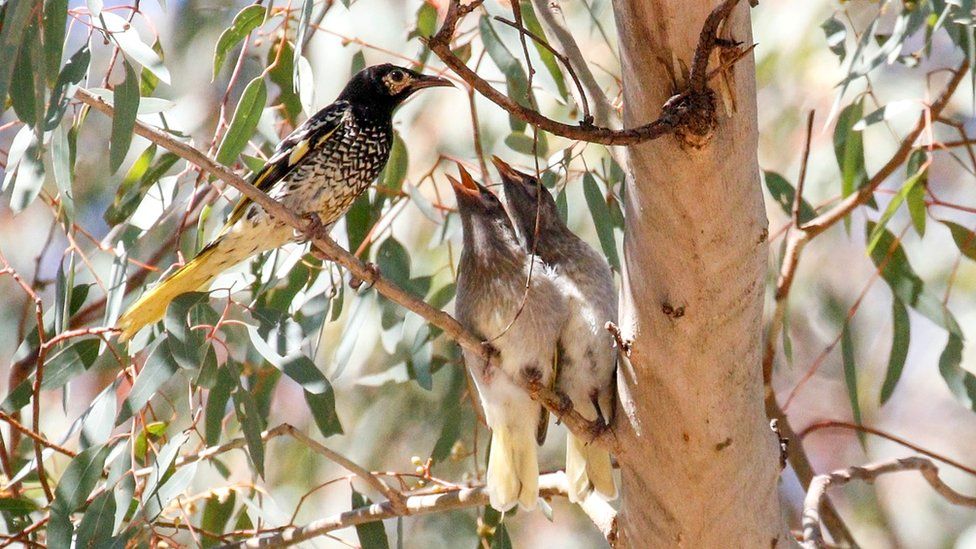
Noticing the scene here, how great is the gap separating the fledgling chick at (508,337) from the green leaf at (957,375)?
1.02m

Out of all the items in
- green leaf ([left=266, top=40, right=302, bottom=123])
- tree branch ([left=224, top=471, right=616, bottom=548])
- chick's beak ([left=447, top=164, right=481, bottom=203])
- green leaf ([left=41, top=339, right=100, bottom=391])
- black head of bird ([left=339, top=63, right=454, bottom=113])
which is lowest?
tree branch ([left=224, top=471, right=616, bottom=548])

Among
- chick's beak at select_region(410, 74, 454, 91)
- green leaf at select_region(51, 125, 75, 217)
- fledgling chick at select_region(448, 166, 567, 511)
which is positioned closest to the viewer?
green leaf at select_region(51, 125, 75, 217)

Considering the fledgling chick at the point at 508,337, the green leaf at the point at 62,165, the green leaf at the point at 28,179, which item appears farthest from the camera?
the fledgling chick at the point at 508,337

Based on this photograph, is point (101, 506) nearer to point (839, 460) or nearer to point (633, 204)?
point (633, 204)

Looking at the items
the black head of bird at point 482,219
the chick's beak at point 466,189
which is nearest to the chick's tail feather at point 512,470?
the black head of bird at point 482,219

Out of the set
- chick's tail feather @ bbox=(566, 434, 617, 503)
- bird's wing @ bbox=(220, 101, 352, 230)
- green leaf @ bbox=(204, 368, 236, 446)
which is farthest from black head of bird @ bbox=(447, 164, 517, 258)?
green leaf @ bbox=(204, 368, 236, 446)

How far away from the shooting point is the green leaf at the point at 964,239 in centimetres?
Answer: 287

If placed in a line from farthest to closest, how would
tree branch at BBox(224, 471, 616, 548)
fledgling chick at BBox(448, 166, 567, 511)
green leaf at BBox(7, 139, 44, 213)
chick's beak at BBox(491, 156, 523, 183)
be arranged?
chick's beak at BBox(491, 156, 523, 183) < fledgling chick at BBox(448, 166, 567, 511) < tree branch at BBox(224, 471, 616, 548) < green leaf at BBox(7, 139, 44, 213)

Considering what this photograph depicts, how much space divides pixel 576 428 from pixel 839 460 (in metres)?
3.98

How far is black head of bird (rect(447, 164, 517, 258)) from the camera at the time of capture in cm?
272

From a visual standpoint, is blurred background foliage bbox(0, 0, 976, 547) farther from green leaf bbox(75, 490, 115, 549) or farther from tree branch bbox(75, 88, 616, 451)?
tree branch bbox(75, 88, 616, 451)

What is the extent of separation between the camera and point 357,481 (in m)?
4.76

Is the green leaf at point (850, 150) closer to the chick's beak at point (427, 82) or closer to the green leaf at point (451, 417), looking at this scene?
the chick's beak at point (427, 82)

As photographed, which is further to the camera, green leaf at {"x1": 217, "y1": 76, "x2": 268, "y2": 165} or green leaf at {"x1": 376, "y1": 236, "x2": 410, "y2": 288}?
green leaf at {"x1": 376, "y1": 236, "x2": 410, "y2": 288}
